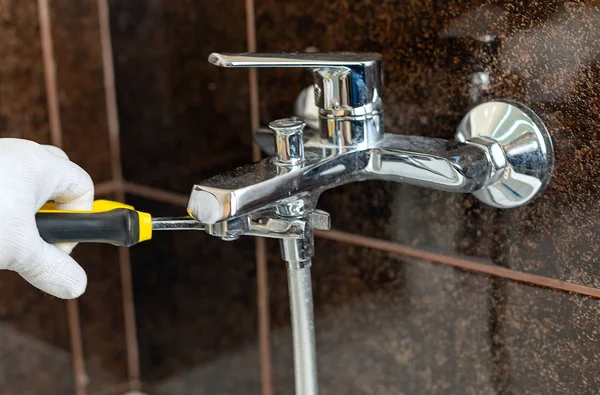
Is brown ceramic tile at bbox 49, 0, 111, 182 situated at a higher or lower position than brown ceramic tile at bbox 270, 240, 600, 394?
higher

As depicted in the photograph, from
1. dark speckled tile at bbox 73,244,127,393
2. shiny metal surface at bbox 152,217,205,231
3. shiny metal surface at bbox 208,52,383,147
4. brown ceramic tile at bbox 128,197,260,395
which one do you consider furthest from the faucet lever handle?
dark speckled tile at bbox 73,244,127,393

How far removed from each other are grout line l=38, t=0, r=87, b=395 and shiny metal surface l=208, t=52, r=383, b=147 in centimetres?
35

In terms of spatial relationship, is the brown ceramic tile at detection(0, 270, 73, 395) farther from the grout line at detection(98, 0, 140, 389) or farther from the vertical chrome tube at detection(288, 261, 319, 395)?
the vertical chrome tube at detection(288, 261, 319, 395)

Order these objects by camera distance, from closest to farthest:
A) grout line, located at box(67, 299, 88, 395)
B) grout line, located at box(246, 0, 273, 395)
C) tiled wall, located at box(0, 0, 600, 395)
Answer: tiled wall, located at box(0, 0, 600, 395) < grout line, located at box(246, 0, 273, 395) < grout line, located at box(67, 299, 88, 395)

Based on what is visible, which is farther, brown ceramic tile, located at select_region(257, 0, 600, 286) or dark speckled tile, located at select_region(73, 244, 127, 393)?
dark speckled tile, located at select_region(73, 244, 127, 393)

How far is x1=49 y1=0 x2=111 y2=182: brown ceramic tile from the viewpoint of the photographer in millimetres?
822

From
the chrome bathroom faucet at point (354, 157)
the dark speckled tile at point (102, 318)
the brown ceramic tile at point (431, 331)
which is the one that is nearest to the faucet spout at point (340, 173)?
the chrome bathroom faucet at point (354, 157)

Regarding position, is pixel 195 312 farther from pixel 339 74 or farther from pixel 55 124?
pixel 339 74

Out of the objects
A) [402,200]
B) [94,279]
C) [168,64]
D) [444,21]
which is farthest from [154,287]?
[444,21]

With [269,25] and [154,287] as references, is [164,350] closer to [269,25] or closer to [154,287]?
[154,287]

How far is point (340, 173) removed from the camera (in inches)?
22.1

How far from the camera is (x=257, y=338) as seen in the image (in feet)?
2.70

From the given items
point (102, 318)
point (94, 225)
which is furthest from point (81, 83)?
point (94, 225)

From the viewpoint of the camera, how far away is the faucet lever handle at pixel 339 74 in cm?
54
